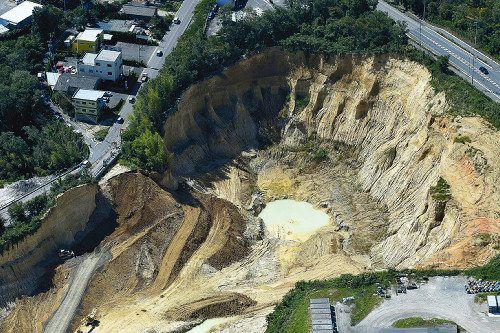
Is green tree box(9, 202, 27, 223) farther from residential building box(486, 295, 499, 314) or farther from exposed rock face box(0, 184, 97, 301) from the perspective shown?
residential building box(486, 295, 499, 314)

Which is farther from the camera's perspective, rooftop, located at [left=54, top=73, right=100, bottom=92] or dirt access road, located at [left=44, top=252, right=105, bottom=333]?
rooftop, located at [left=54, top=73, right=100, bottom=92]

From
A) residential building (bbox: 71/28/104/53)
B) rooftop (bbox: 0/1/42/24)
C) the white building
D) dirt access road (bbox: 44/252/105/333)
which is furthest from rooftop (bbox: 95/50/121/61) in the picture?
dirt access road (bbox: 44/252/105/333)

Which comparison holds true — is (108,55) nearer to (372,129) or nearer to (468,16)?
Result: (372,129)

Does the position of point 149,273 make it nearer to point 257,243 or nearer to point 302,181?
point 257,243

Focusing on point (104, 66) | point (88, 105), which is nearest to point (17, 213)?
point (88, 105)

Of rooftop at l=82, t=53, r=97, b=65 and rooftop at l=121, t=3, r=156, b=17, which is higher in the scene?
rooftop at l=121, t=3, r=156, b=17

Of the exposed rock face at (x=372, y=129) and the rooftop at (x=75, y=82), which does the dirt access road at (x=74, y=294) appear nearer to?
the exposed rock face at (x=372, y=129)
